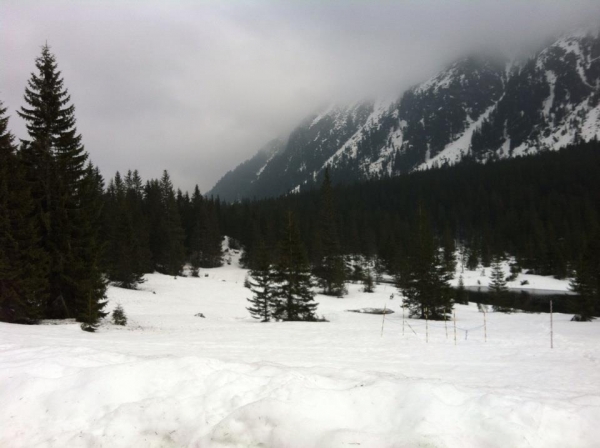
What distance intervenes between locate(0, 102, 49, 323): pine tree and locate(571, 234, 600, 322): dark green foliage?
36109mm

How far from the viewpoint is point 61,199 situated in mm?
16828

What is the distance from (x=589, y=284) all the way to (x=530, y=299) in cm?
2419

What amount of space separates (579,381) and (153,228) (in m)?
60.6

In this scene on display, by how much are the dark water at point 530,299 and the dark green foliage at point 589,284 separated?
208cm

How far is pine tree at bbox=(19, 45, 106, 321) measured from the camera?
16.5 metres

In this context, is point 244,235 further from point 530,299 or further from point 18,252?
point 18,252

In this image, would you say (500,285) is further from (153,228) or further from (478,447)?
(153,228)

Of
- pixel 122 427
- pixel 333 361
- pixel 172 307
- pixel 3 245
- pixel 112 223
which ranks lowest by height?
pixel 172 307

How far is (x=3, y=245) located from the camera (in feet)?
46.3

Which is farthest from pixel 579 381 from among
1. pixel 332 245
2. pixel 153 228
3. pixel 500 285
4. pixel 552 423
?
pixel 153 228

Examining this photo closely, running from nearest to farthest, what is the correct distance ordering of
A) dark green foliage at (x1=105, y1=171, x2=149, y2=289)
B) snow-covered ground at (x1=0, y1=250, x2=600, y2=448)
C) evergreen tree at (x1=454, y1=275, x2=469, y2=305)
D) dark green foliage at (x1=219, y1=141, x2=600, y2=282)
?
snow-covered ground at (x1=0, y1=250, x2=600, y2=448) < dark green foliage at (x1=105, y1=171, x2=149, y2=289) < evergreen tree at (x1=454, y1=275, x2=469, y2=305) < dark green foliage at (x1=219, y1=141, x2=600, y2=282)

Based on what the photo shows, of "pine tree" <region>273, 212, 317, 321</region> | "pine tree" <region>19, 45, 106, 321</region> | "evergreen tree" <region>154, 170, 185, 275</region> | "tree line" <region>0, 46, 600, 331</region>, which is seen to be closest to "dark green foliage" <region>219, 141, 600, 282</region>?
"tree line" <region>0, 46, 600, 331</region>

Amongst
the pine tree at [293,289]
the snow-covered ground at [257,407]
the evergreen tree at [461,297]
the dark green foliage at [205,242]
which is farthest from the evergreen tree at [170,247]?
the snow-covered ground at [257,407]

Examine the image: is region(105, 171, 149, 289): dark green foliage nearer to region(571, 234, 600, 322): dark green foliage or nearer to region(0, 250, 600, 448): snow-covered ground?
region(0, 250, 600, 448): snow-covered ground
